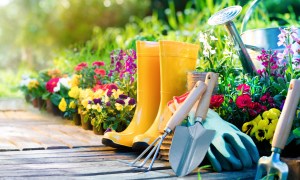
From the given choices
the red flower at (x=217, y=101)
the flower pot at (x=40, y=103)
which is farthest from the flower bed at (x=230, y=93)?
the flower pot at (x=40, y=103)

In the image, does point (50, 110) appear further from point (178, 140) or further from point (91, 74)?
point (178, 140)

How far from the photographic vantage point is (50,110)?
4086 millimetres

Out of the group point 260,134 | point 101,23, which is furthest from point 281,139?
point 101,23

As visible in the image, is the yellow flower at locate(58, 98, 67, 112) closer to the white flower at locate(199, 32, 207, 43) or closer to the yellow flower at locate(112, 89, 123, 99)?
the yellow flower at locate(112, 89, 123, 99)

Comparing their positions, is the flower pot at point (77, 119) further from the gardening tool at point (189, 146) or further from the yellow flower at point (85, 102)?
the gardening tool at point (189, 146)

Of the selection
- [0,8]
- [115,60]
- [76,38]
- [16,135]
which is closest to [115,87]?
[115,60]

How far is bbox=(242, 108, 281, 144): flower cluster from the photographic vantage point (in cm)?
244

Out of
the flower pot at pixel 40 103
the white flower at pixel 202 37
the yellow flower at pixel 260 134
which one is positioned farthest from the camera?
the flower pot at pixel 40 103

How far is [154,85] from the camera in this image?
2.71 meters

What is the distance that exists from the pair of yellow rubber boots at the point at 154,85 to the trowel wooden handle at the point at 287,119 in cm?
70

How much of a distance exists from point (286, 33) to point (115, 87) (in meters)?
1.02

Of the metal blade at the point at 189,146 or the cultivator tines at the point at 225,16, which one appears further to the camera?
the cultivator tines at the point at 225,16

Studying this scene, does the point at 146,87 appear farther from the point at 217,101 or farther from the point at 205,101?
the point at 205,101

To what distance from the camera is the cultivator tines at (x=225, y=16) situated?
2.62 m
